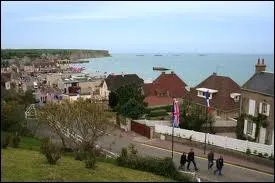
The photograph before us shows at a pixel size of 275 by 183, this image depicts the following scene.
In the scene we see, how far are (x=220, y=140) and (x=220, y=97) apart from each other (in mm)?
11273

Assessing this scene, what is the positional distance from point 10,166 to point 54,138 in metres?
16.5

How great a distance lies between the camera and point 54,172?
560 inches

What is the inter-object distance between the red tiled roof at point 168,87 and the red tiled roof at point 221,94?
10588 millimetres

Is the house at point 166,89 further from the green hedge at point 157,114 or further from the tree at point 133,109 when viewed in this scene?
the tree at point 133,109

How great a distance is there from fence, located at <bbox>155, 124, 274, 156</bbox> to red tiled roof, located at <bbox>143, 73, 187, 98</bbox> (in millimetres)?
18773

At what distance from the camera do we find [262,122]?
930 inches

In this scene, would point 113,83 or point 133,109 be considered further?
point 113,83

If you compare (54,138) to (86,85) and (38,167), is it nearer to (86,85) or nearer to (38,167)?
(38,167)

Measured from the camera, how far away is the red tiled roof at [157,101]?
46094mm

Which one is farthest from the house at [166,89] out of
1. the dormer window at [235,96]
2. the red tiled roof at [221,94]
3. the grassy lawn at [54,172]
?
the grassy lawn at [54,172]

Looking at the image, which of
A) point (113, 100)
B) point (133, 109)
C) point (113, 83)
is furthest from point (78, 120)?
point (113, 83)

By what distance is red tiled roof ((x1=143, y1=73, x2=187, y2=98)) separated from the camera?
166ft

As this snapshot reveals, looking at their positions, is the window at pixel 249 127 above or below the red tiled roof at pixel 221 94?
below

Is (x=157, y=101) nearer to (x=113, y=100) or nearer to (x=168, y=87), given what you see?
(x=168, y=87)
